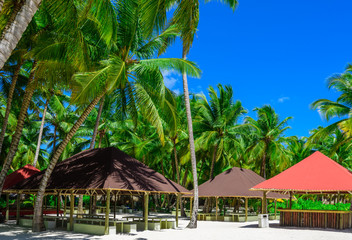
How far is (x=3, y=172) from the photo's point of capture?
1716 centimetres

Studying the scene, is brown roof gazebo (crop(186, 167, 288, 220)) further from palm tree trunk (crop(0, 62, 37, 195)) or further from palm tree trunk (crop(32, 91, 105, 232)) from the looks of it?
palm tree trunk (crop(0, 62, 37, 195))

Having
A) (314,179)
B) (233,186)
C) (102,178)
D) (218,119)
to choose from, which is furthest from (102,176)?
(218,119)

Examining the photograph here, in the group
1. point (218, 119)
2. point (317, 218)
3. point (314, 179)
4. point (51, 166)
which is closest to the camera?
point (51, 166)

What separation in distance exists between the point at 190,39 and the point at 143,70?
16.6ft

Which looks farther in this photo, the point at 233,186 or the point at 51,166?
the point at 233,186

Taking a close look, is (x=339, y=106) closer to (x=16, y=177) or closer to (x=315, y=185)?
(x=315, y=185)

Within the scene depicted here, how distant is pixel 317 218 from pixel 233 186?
8205 mm

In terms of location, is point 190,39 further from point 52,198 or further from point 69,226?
point 52,198

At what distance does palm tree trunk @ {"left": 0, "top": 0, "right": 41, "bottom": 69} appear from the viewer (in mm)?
6863

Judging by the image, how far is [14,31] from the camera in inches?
277

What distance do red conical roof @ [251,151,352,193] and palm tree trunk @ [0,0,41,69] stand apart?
15.7 m

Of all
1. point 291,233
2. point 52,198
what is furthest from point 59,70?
point 52,198

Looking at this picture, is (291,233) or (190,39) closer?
(190,39)

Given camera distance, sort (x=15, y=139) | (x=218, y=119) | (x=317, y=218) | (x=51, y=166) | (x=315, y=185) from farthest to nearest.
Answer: (x=218, y=119), (x=317, y=218), (x=315, y=185), (x=15, y=139), (x=51, y=166)
